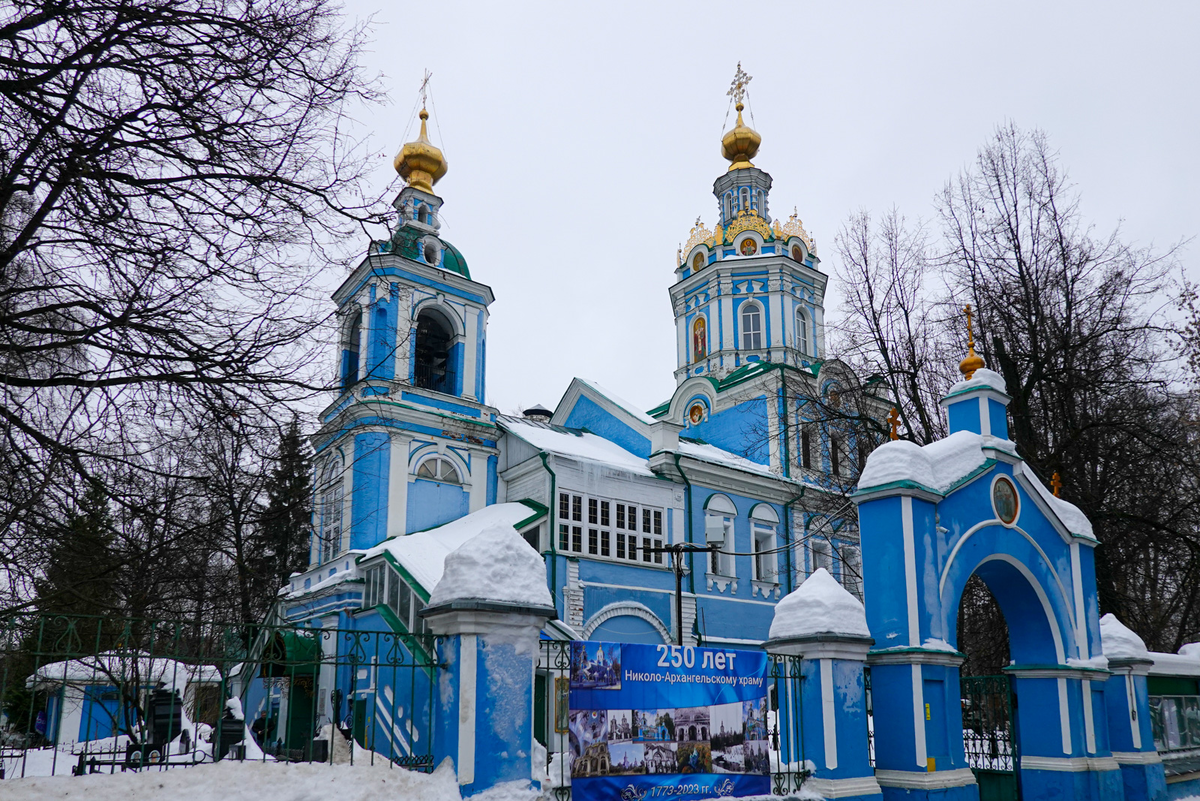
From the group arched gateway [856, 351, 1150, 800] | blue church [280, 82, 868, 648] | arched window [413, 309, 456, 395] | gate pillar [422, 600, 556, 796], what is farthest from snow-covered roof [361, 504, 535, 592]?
gate pillar [422, 600, 556, 796]

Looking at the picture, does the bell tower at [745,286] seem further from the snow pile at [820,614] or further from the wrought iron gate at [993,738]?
the snow pile at [820,614]

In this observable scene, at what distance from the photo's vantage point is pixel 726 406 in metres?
31.2

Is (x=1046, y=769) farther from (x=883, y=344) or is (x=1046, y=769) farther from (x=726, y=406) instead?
(x=726, y=406)

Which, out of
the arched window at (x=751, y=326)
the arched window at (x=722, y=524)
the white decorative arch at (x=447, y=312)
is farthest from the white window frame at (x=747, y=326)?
the white decorative arch at (x=447, y=312)

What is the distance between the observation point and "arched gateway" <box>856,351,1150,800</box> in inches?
478

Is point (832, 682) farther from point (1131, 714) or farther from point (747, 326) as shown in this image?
point (747, 326)

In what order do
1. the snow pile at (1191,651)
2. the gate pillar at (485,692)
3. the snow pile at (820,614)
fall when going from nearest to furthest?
the gate pillar at (485,692)
the snow pile at (820,614)
the snow pile at (1191,651)

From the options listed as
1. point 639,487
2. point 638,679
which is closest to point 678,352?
point 639,487

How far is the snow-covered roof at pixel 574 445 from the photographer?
955 inches

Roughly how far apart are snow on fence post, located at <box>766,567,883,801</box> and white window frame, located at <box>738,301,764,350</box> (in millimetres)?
21862

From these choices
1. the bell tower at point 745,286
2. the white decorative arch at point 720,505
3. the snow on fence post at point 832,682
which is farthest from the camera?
the bell tower at point 745,286

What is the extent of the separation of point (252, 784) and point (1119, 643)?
48.3ft

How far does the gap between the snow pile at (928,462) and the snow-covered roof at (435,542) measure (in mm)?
8990

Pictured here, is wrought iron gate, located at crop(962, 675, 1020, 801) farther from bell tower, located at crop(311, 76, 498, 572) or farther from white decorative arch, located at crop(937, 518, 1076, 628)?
bell tower, located at crop(311, 76, 498, 572)
